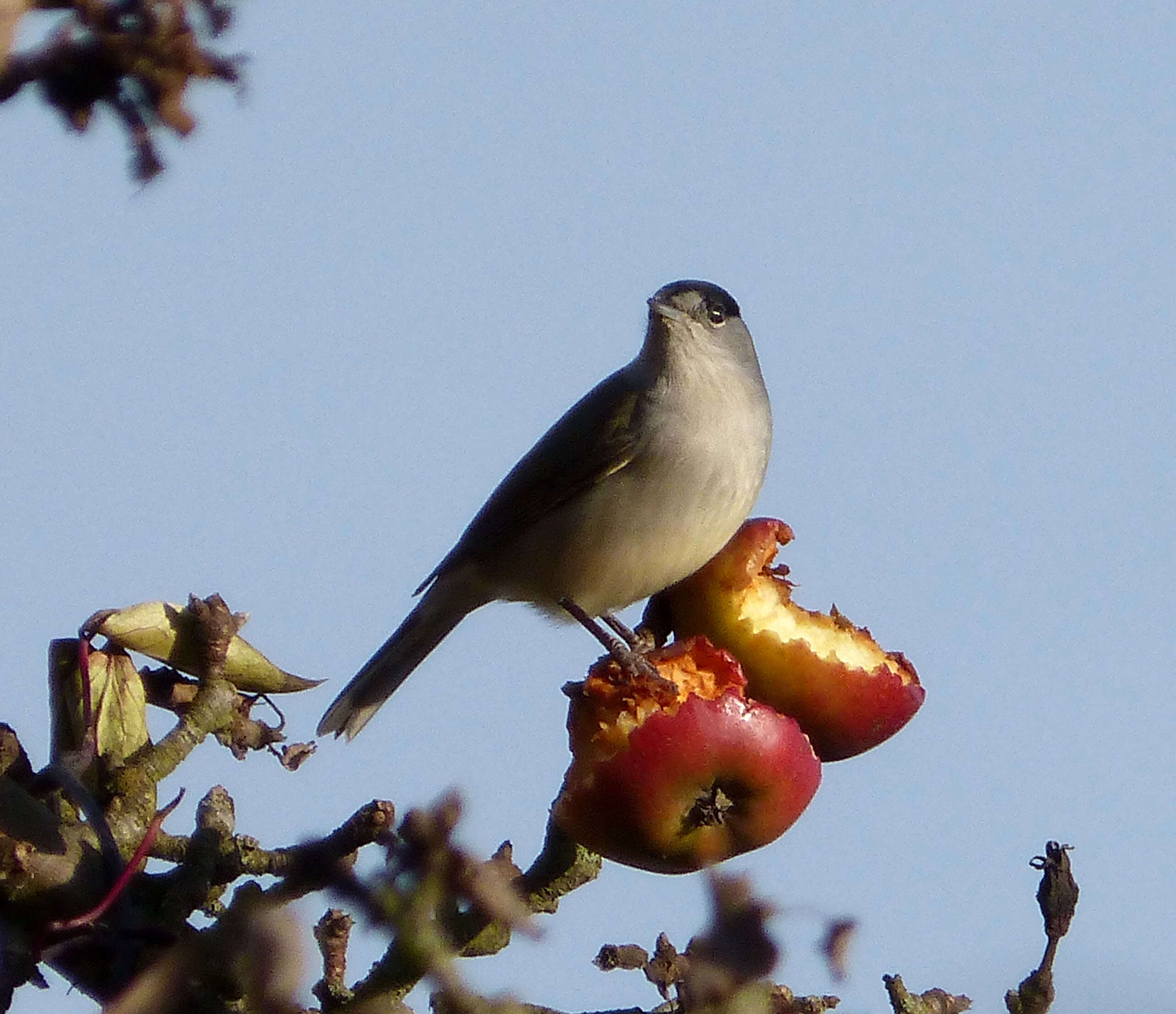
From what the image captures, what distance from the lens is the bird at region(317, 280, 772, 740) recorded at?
5.58 meters

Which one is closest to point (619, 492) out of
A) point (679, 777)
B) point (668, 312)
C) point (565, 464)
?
point (565, 464)

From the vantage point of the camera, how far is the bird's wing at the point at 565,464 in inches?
234

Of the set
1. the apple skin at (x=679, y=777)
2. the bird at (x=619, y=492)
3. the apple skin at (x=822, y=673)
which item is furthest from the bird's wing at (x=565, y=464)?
the apple skin at (x=679, y=777)

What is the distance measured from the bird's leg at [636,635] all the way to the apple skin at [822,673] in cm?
21

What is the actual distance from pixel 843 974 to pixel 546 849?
1.37 m

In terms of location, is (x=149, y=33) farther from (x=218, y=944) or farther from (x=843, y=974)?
(x=843, y=974)

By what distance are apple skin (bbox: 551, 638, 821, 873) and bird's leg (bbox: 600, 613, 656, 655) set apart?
0.85ft

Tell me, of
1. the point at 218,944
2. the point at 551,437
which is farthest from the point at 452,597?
the point at 218,944

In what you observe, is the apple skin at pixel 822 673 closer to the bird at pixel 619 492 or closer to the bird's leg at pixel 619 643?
the bird's leg at pixel 619 643

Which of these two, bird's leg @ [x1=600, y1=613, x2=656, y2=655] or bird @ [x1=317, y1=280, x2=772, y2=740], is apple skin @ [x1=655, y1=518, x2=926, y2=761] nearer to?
bird's leg @ [x1=600, y1=613, x2=656, y2=655]

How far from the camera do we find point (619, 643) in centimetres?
488

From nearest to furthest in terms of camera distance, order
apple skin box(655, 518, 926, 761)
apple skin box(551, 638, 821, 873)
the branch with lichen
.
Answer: the branch with lichen, apple skin box(551, 638, 821, 873), apple skin box(655, 518, 926, 761)

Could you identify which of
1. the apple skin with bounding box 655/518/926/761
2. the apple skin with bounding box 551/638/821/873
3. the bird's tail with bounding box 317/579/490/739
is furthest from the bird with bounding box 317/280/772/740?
the apple skin with bounding box 551/638/821/873

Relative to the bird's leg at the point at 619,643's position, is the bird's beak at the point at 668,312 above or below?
above
